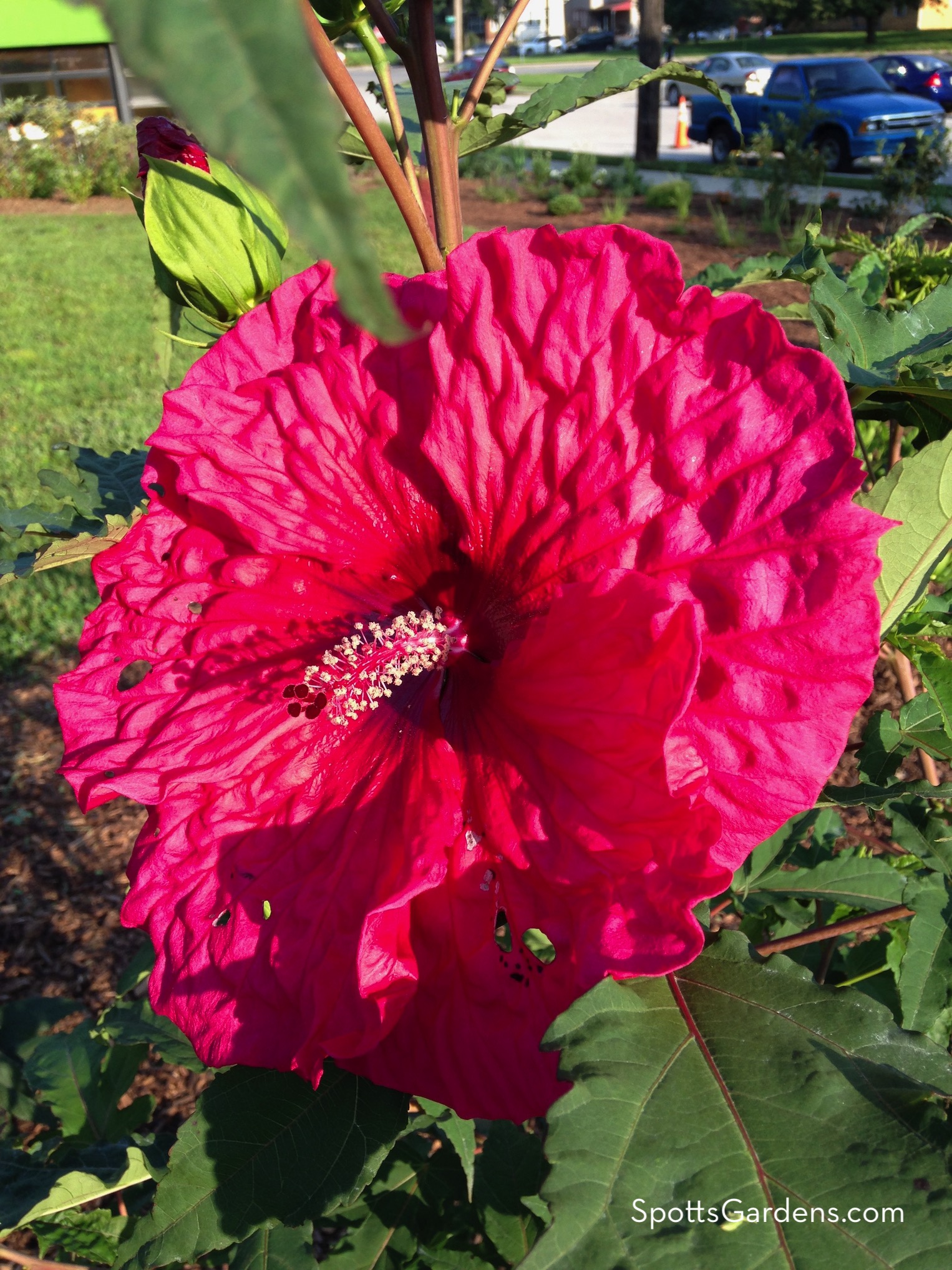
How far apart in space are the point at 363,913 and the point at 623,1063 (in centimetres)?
24

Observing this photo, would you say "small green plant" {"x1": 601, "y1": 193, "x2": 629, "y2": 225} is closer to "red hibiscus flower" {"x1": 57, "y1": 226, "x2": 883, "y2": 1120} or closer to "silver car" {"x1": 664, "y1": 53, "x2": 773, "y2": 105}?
"red hibiscus flower" {"x1": 57, "y1": 226, "x2": 883, "y2": 1120}

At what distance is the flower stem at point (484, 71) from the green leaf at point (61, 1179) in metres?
1.17

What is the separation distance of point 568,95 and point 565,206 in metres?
11.7

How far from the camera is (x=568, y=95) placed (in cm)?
129

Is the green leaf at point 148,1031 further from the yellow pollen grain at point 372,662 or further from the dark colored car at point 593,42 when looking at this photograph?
the dark colored car at point 593,42

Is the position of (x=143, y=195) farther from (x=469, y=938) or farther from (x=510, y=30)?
(x=469, y=938)

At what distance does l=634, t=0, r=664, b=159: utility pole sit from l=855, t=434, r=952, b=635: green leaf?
460 inches

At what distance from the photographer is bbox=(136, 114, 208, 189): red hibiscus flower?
3.90 feet

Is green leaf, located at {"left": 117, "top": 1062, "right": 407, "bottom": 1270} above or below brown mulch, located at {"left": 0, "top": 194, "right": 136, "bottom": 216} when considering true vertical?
above

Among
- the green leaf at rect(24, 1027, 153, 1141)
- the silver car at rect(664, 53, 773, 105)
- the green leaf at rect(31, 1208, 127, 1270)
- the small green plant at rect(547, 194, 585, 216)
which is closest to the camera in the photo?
the green leaf at rect(31, 1208, 127, 1270)

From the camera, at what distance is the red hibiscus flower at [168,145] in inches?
46.8

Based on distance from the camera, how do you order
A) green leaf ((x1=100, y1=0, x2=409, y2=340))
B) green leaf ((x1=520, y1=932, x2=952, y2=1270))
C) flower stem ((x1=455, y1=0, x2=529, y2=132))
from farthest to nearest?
flower stem ((x1=455, y1=0, x2=529, y2=132))
green leaf ((x1=520, y1=932, x2=952, y2=1270))
green leaf ((x1=100, y1=0, x2=409, y2=340))

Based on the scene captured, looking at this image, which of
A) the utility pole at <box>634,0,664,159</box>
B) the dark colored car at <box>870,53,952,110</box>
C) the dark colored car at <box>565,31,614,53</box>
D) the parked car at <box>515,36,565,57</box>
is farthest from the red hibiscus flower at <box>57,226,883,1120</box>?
the parked car at <box>515,36,565,57</box>

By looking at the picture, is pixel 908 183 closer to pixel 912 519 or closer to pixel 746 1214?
pixel 912 519
